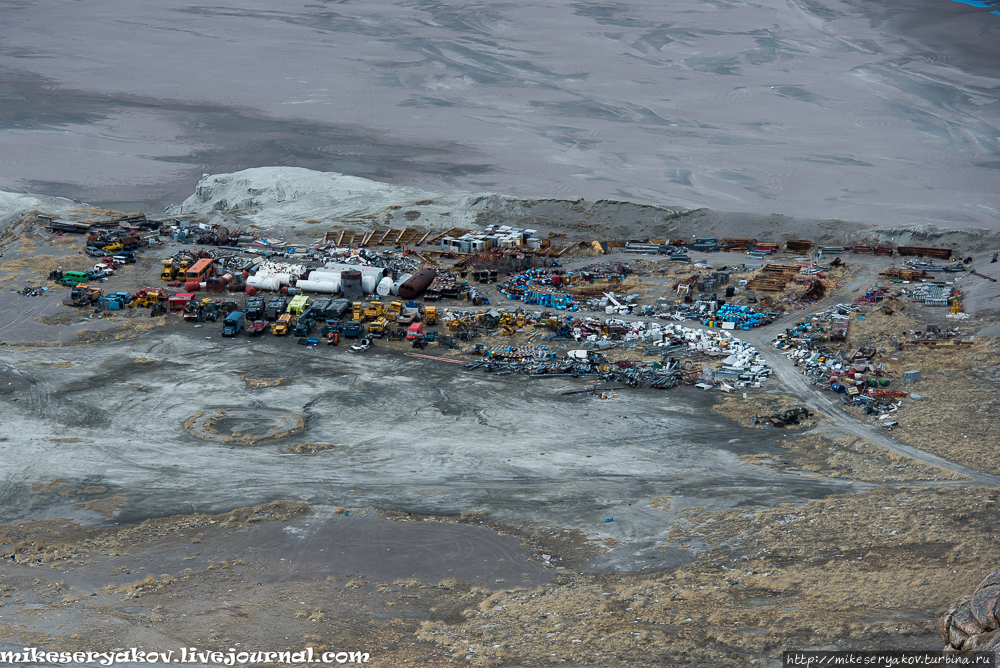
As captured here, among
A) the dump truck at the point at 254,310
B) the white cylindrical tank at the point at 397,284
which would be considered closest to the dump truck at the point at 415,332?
the white cylindrical tank at the point at 397,284

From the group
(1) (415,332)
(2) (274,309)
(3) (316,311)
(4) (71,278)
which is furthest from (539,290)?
(4) (71,278)

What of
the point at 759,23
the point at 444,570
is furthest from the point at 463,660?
the point at 759,23

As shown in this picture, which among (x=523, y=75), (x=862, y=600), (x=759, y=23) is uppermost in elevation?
(x=759, y=23)

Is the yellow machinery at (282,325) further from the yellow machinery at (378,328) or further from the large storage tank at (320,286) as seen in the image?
the large storage tank at (320,286)

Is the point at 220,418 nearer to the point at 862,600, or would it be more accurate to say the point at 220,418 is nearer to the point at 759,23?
the point at 862,600

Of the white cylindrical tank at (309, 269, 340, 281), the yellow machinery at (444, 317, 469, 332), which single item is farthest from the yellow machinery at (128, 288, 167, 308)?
Answer: the yellow machinery at (444, 317, 469, 332)

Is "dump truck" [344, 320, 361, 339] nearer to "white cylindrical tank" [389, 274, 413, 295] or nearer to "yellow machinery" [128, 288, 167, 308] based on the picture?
"white cylindrical tank" [389, 274, 413, 295]

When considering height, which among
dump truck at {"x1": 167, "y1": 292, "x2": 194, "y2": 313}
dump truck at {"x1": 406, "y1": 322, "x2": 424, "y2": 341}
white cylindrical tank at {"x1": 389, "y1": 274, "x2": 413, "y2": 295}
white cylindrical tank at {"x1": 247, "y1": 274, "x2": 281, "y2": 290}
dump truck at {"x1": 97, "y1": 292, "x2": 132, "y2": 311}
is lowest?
dump truck at {"x1": 97, "y1": 292, "x2": 132, "y2": 311}
